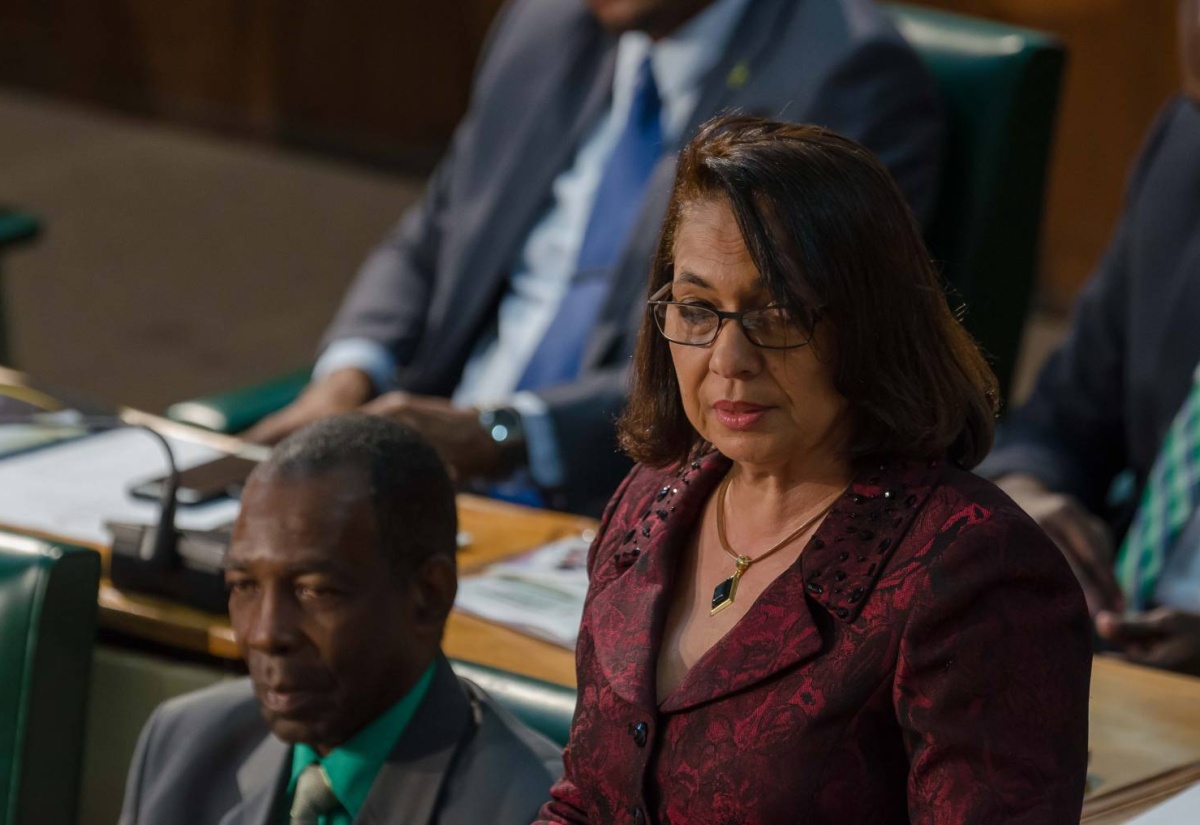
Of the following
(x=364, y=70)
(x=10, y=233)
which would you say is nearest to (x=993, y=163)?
(x=10, y=233)

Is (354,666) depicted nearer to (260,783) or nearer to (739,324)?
(260,783)

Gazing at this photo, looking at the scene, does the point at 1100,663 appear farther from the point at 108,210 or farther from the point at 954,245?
the point at 108,210

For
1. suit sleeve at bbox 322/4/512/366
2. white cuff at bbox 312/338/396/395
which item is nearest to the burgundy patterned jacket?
white cuff at bbox 312/338/396/395

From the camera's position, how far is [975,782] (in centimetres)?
125

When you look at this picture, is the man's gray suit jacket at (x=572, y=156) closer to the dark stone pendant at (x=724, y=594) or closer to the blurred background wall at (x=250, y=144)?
the dark stone pendant at (x=724, y=594)

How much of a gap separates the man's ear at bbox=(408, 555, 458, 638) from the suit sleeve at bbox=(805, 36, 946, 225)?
48.5 inches

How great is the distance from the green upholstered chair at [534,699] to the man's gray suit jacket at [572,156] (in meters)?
0.87

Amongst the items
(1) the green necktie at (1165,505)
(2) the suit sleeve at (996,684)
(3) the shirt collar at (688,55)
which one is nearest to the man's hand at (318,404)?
(3) the shirt collar at (688,55)

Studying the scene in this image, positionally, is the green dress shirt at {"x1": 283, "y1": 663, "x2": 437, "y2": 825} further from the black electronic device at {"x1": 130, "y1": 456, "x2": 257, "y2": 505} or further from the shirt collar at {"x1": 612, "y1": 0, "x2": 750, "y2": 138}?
the shirt collar at {"x1": 612, "y1": 0, "x2": 750, "y2": 138}

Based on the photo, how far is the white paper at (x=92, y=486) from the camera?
2.34 m

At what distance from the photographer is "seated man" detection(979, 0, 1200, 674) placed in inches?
94.0

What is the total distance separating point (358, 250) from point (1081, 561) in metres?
4.07

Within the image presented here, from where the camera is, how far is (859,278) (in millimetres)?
1329

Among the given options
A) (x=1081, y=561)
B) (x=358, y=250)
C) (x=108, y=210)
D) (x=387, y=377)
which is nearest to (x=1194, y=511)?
(x=1081, y=561)
